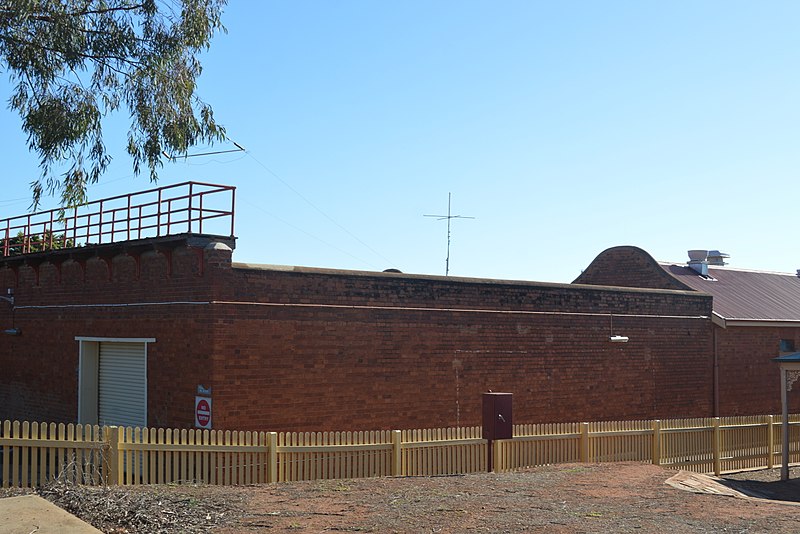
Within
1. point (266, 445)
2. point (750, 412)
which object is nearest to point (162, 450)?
point (266, 445)

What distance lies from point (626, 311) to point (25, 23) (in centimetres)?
1595

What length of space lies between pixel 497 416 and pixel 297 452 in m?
3.70

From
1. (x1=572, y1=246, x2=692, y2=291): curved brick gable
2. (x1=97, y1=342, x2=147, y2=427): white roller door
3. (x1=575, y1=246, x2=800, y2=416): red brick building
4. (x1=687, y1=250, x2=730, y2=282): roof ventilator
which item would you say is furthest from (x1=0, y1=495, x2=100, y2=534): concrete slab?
(x1=687, y1=250, x2=730, y2=282): roof ventilator

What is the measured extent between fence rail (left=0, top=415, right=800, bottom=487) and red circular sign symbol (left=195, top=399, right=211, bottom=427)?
33cm

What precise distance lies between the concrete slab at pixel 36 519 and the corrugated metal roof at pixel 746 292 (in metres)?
20.2

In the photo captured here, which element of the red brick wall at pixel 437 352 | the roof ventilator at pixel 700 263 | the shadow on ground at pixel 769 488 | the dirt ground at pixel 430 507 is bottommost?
the shadow on ground at pixel 769 488

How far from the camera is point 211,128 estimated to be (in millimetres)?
18672

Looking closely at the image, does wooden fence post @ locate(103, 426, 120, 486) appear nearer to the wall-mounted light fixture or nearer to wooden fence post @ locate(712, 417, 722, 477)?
the wall-mounted light fixture

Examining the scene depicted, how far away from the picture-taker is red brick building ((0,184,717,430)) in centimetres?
1655

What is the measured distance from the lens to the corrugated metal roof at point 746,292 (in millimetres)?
26344

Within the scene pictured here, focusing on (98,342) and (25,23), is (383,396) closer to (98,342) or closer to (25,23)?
(98,342)

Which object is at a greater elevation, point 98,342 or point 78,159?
point 78,159

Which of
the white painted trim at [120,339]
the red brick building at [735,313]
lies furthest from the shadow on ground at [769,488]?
the white painted trim at [120,339]

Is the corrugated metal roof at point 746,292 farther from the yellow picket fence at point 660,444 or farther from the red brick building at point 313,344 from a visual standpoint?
the yellow picket fence at point 660,444
